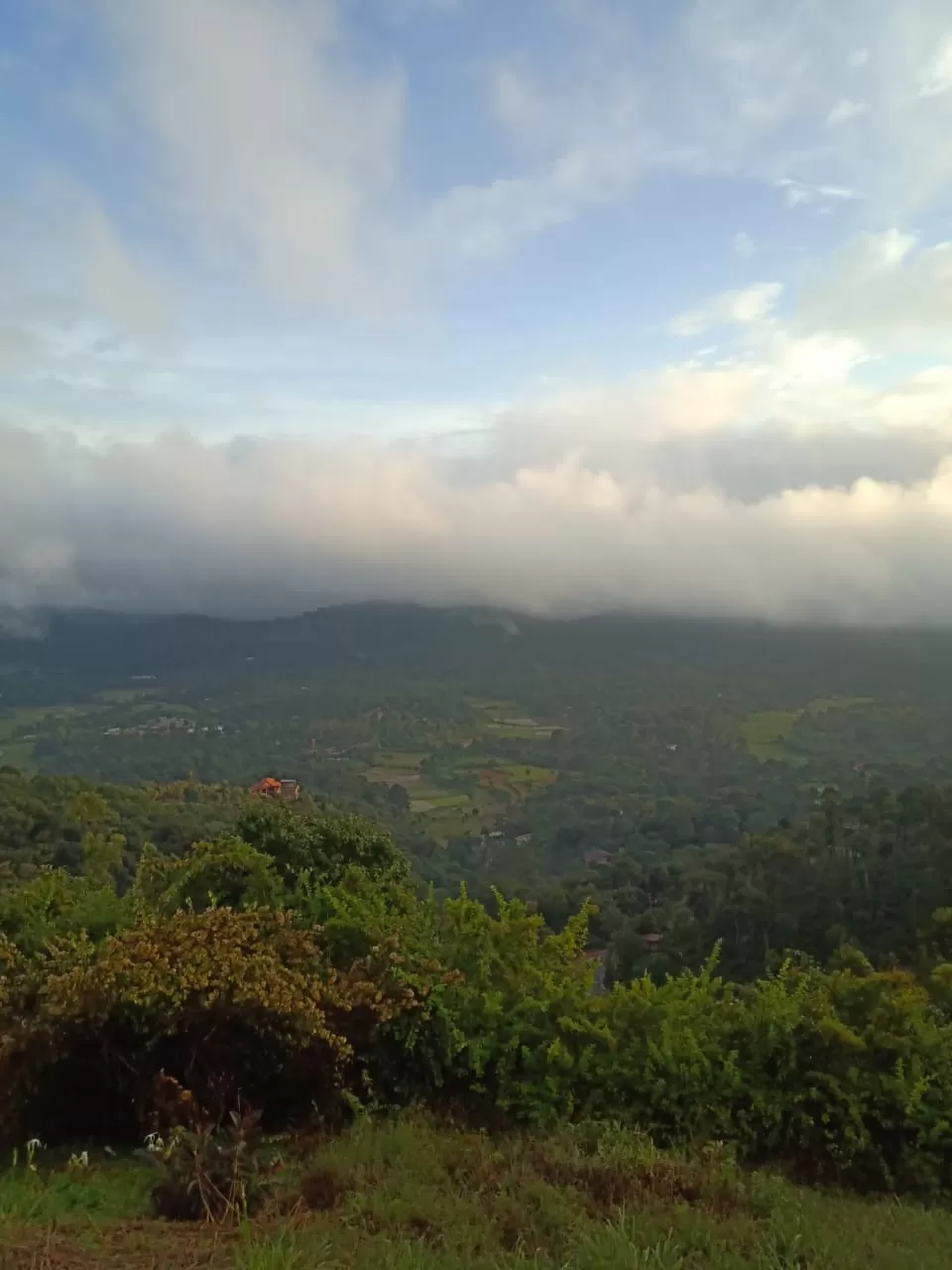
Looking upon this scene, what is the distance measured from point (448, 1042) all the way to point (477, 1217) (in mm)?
2284

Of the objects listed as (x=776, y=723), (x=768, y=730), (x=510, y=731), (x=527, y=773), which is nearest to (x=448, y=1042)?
(x=527, y=773)

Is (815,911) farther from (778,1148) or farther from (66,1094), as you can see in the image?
(66,1094)

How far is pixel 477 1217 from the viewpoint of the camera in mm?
4660

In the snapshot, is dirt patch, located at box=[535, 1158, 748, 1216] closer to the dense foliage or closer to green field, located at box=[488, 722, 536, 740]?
the dense foliage

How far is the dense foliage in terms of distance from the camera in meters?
6.27

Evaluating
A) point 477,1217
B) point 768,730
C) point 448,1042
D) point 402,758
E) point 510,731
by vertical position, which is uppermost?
point 477,1217

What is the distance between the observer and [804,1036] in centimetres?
712

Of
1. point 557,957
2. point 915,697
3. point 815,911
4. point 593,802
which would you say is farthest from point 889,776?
point 557,957

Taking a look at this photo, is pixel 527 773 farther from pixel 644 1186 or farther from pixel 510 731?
pixel 644 1186

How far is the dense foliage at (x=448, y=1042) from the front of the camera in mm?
6273

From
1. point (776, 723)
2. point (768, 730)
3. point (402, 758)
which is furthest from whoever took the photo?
point (776, 723)

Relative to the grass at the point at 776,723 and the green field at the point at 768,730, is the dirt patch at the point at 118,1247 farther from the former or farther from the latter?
the green field at the point at 768,730

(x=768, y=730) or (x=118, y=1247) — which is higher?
(x=118, y=1247)

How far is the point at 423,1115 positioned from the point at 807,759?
105 meters
